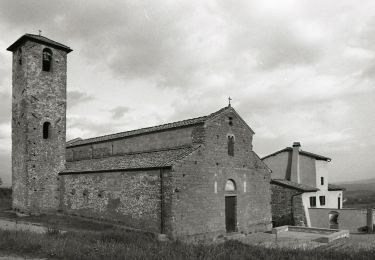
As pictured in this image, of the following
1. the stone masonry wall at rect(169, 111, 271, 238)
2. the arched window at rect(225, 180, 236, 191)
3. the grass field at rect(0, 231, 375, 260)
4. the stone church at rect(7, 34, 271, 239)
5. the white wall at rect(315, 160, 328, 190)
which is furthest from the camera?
the white wall at rect(315, 160, 328, 190)

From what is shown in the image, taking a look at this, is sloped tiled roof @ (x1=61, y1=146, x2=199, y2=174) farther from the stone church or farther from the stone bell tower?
the stone bell tower

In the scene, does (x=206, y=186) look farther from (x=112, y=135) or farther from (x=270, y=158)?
(x=270, y=158)

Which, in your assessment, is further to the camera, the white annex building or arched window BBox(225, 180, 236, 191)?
the white annex building

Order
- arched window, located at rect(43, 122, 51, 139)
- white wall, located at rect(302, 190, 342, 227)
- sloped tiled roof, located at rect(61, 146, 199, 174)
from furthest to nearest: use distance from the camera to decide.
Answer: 1. white wall, located at rect(302, 190, 342, 227)
2. arched window, located at rect(43, 122, 51, 139)
3. sloped tiled roof, located at rect(61, 146, 199, 174)

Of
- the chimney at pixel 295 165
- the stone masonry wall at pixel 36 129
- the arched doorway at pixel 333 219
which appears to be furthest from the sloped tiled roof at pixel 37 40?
the arched doorway at pixel 333 219

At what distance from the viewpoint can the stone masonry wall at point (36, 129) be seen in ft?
79.8

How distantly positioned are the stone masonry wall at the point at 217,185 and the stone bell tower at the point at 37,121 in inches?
499

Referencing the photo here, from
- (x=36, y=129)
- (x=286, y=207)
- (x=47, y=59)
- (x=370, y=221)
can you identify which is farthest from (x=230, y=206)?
(x=47, y=59)

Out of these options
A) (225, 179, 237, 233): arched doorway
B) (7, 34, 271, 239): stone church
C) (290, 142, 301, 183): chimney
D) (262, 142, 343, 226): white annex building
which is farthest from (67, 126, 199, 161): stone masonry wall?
(290, 142, 301, 183): chimney

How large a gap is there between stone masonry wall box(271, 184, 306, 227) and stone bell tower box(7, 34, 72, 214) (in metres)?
16.8

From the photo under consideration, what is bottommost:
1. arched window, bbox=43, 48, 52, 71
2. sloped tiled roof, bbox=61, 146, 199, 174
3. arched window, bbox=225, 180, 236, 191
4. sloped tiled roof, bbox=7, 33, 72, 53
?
arched window, bbox=225, 180, 236, 191

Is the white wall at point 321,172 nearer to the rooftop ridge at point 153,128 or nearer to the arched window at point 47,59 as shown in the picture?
the rooftop ridge at point 153,128

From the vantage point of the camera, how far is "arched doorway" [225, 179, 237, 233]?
785 inches

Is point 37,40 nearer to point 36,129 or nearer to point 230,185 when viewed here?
point 36,129
